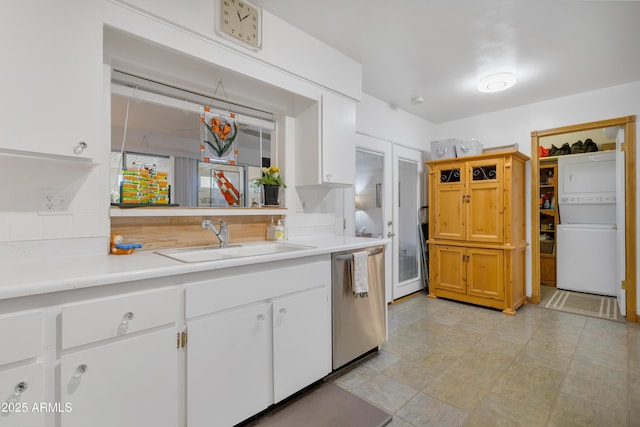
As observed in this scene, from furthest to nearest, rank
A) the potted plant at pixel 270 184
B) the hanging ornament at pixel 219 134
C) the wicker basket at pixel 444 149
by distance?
the wicker basket at pixel 444 149 → the potted plant at pixel 270 184 → the hanging ornament at pixel 219 134

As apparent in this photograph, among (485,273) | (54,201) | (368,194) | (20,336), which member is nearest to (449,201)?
(485,273)

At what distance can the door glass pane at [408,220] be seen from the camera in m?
4.00

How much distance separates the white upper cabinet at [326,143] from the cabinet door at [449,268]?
200 cm

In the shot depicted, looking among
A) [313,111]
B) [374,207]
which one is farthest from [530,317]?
[313,111]

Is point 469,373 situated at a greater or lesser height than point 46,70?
lesser

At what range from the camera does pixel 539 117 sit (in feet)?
12.2

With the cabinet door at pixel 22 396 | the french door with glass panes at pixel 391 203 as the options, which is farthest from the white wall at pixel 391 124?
the cabinet door at pixel 22 396

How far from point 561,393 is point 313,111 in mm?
2643

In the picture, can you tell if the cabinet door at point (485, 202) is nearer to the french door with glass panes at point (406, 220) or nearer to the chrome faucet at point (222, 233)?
the french door with glass panes at point (406, 220)

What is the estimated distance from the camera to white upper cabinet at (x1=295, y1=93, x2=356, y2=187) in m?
2.42

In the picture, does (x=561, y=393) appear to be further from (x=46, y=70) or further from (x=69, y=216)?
(x=46, y=70)

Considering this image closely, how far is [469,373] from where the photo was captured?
2182 mm

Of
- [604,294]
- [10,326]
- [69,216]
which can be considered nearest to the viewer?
[10,326]

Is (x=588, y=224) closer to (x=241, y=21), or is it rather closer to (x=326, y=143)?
(x=326, y=143)
